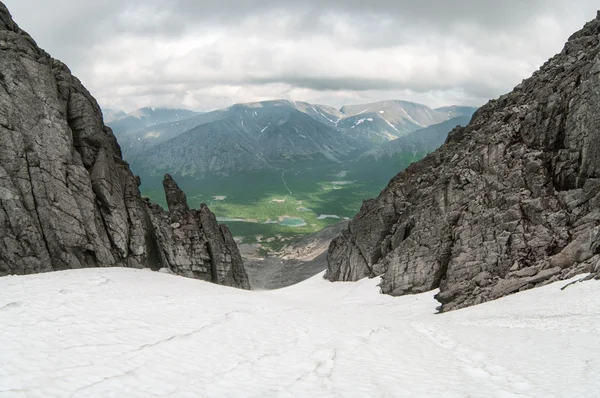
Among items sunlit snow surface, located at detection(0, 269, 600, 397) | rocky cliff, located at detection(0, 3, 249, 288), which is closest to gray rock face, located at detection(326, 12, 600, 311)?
sunlit snow surface, located at detection(0, 269, 600, 397)

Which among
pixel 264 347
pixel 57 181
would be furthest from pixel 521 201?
pixel 57 181

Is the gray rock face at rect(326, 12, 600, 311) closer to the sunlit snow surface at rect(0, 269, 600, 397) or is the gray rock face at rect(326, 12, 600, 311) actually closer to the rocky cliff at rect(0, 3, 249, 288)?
the sunlit snow surface at rect(0, 269, 600, 397)

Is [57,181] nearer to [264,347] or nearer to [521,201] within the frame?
[264,347]

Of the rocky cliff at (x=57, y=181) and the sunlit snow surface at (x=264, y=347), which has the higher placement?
the rocky cliff at (x=57, y=181)

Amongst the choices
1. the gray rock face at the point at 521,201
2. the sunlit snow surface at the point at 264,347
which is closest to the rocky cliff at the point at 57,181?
the sunlit snow surface at the point at 264,347

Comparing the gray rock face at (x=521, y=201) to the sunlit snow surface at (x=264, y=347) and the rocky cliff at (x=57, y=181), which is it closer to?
the sunlit snow surface at (x=264, y=347)
